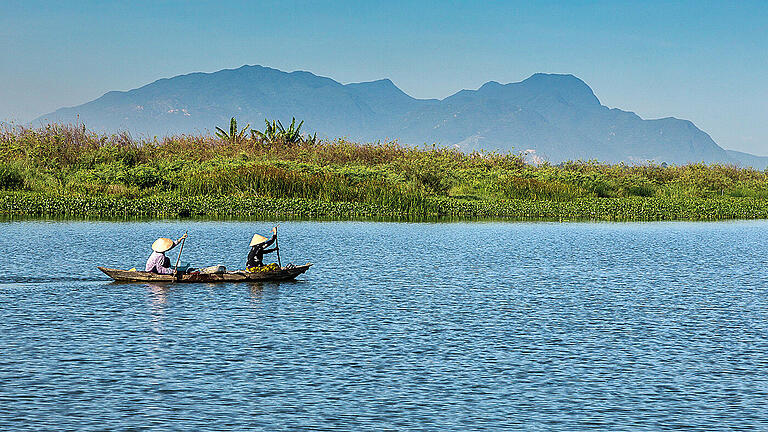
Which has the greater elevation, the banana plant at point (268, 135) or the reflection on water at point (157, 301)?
the banana plant at point (268, 135)

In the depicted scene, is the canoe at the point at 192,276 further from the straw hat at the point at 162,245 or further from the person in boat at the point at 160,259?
the straw hat at the point at 162,245

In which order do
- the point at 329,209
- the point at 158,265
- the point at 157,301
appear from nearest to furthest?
1. the point at 157,301
2. the point at 158,265
3. the point at 329,209

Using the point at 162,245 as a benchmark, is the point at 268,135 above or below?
above

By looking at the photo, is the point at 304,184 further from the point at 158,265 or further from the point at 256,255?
the point at 158,265

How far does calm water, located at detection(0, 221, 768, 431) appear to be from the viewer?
12672mm

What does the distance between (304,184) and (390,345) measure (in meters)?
37.2

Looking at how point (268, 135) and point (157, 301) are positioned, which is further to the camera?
point (268, 135)

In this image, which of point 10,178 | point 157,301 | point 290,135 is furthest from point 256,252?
point 290,135

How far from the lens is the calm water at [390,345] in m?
12.7

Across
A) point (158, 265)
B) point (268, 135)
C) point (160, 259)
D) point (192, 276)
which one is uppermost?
point (268, 135)

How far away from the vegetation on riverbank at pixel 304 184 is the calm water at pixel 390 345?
17755 mm

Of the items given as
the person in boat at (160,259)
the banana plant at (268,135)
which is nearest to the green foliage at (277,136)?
the banana plant at (268,135)

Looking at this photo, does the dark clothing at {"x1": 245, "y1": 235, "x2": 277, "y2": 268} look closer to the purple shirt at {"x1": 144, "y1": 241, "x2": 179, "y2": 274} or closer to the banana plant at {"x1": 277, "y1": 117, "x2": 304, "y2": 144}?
the purple shirt at {"x1": 144, "y1": 241, "x2": 179, "y2": 274}

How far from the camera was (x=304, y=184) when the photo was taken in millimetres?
53531
